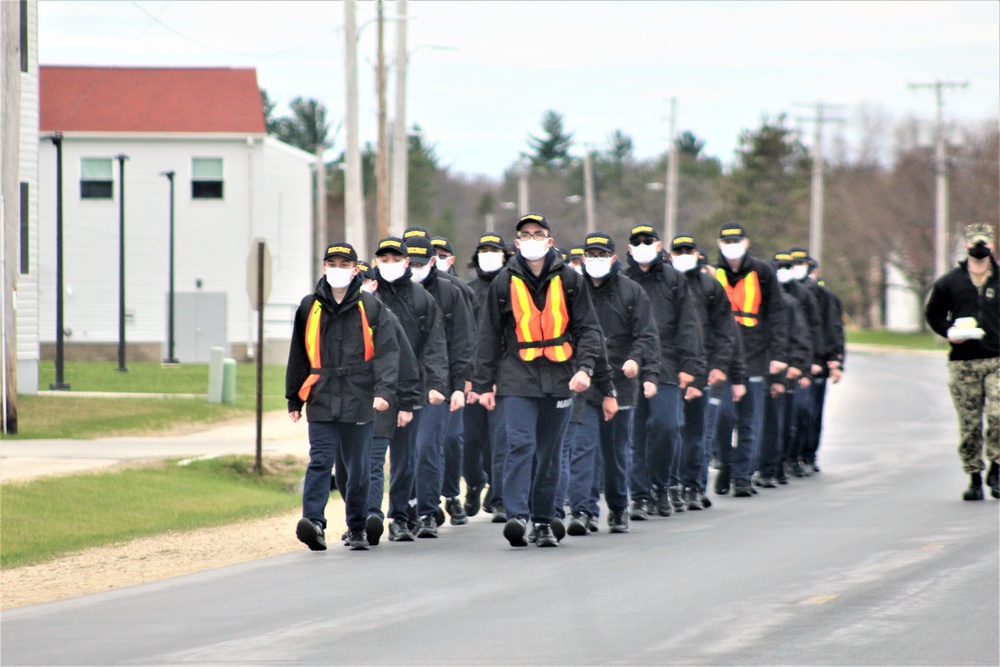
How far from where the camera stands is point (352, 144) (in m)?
27.0

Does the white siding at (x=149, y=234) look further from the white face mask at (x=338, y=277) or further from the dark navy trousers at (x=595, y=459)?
the white face mask at (x=338, y=277)

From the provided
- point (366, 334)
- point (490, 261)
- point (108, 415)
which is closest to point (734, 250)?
point (490, 261)

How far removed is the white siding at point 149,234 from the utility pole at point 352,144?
773 inches

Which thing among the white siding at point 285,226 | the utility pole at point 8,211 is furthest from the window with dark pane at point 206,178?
the utility pole at point 8,211

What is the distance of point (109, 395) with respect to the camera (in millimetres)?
27297

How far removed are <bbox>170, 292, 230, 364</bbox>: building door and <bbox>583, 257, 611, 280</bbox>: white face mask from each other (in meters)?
34.8

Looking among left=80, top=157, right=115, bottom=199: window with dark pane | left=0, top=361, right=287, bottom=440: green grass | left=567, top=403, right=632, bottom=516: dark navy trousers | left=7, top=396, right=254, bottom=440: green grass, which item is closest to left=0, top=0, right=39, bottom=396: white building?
left=7, top=396, right=254, bottom=440: green grass

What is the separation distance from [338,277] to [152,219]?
36.3 m

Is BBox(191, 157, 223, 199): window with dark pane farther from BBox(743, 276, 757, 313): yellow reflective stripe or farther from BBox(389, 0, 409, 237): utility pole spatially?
BBox(743, 276, 757, 313): yellow reflective stripe

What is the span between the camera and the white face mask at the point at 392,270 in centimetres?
1220

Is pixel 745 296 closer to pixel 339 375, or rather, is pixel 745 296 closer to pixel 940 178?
pixel 339 375

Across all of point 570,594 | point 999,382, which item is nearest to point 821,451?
point 999,382

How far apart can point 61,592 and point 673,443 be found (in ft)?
17.8

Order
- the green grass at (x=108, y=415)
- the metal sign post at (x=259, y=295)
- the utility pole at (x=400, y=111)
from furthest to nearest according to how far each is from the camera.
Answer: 1. the utility pole at (x=400, y=111)
2. the green grass at (x=108, y=415)
3. the metal sign post at (x=259, y=295)
